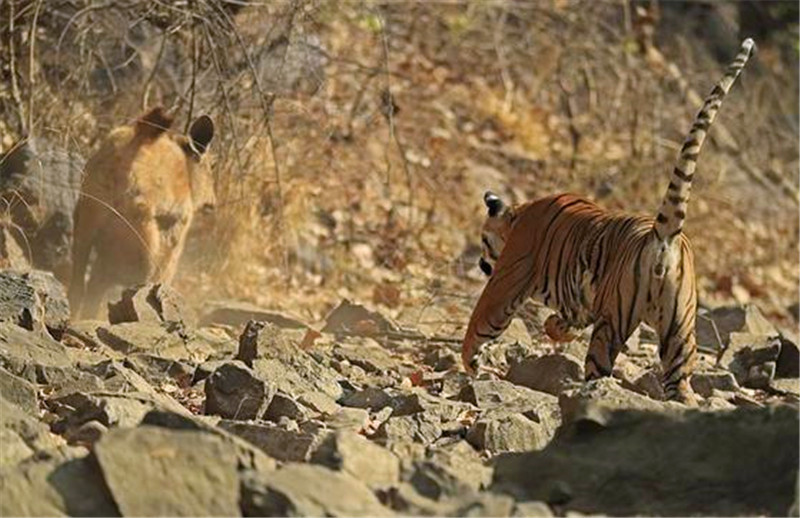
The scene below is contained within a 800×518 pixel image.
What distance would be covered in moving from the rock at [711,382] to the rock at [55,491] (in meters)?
4.60

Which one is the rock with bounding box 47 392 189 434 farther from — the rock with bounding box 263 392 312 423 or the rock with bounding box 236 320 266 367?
the rock with bounding box 236 320 266 367

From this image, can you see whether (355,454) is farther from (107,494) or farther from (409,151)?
(409,151)

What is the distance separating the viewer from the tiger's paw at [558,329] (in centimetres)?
978

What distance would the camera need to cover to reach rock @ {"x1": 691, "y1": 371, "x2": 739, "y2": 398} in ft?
30.2

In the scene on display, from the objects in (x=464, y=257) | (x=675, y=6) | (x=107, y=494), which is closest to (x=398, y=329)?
(x=464, y=257)

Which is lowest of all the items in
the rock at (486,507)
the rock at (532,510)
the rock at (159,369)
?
the rock at (159,369)

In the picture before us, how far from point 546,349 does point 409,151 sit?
6478mm

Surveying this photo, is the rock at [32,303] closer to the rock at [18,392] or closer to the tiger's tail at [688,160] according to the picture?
the rock at [18,392]

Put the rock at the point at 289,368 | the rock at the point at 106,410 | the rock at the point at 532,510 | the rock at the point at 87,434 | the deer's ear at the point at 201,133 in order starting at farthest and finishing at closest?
the deer's ear at the point at 201,133, the rock at the point at 289,368, the rock at the point at 106,410, the rock at the point at 87,434, the rock at the point at 532,510

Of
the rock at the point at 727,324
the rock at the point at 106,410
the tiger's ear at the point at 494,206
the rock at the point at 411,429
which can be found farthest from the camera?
the rock at the point at 727,324

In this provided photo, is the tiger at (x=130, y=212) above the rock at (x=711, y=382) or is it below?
above

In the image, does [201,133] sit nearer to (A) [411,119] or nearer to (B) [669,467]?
(B) [669,467]

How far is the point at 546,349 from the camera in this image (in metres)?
10.7

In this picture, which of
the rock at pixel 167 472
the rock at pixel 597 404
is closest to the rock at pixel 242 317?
the rock at pixel 597 404
